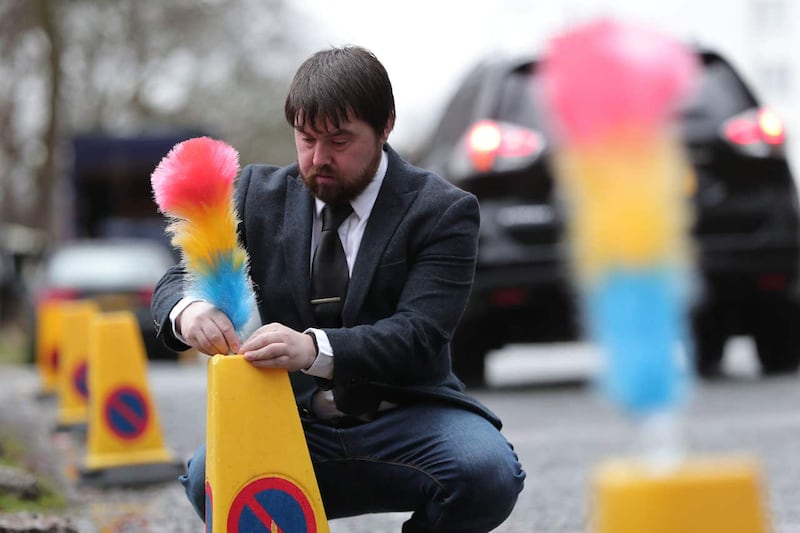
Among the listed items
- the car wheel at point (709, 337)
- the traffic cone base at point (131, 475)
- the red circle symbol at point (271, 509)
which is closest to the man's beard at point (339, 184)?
the red circle symbol at point (271, 509)

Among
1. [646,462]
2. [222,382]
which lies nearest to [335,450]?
[222,382]

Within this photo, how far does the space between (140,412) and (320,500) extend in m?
3.49

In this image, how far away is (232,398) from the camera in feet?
9.35

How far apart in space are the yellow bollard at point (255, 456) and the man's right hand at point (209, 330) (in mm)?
66

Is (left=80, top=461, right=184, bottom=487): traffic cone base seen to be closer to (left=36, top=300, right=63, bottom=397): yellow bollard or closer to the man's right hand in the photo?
the man's right hand

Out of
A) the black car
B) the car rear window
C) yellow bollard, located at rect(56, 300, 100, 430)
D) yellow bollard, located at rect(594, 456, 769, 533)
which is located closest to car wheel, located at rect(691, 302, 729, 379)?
the black car

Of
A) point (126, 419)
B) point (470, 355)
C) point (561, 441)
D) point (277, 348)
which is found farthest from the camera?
point (470, 355)

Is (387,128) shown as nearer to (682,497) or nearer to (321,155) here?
(321,155)

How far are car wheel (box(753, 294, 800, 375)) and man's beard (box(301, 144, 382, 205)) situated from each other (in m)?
6.25

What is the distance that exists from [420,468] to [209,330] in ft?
1.88

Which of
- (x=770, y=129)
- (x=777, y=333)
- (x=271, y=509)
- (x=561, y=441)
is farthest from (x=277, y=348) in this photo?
(x=777, y=333)

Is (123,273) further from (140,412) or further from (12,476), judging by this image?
(12,476)

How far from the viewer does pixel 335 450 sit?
3.18m

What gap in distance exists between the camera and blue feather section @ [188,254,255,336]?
2.95 meters
